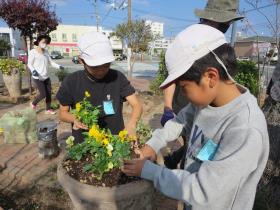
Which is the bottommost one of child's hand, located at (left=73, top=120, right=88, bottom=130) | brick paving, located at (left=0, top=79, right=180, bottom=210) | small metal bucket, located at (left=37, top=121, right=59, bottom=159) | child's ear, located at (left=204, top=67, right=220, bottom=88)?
brick paving, located at (left=0, top=79, right=180, bottom=210)

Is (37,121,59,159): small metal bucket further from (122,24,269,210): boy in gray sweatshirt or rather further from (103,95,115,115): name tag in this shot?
(122,24,269,210): boy in gray sweatshirt

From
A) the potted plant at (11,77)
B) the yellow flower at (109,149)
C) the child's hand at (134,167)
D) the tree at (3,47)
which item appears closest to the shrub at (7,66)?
the potted plant at (11,77)

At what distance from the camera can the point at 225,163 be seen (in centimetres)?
104

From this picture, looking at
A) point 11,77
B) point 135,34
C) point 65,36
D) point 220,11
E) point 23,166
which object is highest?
point 65,36

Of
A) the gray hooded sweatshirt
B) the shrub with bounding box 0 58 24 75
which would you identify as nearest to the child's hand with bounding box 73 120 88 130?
the gray hooded sweatshirt

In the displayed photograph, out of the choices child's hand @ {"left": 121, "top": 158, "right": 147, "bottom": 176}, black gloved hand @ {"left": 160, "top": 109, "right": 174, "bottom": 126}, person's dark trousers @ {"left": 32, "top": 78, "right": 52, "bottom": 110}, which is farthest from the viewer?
person's dark trousers @ {"left": 32, "top": 78, "right": 52, "bottom": 110}

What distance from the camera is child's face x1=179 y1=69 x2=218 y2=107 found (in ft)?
3.55

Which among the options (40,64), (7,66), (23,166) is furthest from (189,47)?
(7,66)

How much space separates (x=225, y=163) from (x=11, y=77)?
26.0 ft

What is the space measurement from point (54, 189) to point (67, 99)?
1.45 meters

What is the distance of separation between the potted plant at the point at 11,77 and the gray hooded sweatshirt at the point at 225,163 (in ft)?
24.9

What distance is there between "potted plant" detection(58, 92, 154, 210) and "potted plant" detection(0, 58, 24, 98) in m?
6.87

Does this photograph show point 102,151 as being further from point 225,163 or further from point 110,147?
point 225,163

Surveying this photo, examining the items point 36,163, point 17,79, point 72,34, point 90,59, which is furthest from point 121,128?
point 72,34
